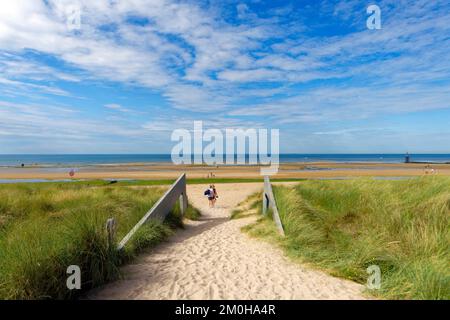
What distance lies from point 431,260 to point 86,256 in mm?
6041

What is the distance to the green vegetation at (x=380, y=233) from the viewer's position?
4.59 metres

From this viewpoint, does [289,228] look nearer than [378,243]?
No

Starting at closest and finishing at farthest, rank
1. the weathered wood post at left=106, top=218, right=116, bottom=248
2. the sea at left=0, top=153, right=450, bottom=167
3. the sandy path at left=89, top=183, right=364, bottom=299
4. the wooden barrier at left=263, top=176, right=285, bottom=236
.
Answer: the sandy path at left=89, top=183, right=364, bottom=299
the weathered wood post at left=106, top=218, right=116, bottom=248
the wooden barrier at left=263, top=176, right=285, bottom=236
the sea at left=0, top=153, right=450, bottom=167

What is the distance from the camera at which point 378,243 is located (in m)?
5.88

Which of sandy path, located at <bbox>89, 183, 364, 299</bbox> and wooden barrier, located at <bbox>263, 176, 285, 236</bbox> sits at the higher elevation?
wooden barrier, located at <bbox>263, 176, 285, 236</bbox>

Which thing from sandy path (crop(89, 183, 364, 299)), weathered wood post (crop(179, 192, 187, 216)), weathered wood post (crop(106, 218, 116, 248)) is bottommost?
sandy path (crop(89, 183, 364, 299))

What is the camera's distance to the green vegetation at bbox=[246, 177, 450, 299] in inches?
181

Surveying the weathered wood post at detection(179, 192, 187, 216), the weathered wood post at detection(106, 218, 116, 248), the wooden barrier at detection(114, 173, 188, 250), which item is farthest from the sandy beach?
the weathered wood post at detection(106, 218, 116, 248)

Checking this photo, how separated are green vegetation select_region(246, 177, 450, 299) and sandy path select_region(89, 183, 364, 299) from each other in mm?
505

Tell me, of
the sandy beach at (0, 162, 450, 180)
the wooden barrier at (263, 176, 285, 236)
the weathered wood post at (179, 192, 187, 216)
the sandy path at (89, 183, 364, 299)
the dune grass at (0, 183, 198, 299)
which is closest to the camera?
the dune grass at (0, 183, 198, 299)

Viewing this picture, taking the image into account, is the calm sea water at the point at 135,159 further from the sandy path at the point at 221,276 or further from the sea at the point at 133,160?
the sandy path at the point at 221,276

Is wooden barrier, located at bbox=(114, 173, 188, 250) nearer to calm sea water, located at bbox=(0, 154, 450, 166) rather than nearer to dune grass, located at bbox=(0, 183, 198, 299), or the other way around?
dune grass, located at bbox=(0, 183, 198, 299)
